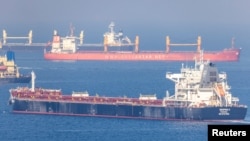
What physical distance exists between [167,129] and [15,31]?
14221 cm

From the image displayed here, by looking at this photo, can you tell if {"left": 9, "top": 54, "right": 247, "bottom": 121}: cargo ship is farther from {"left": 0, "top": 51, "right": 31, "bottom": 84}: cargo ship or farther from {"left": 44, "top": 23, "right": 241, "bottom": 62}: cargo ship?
{"left": 44, "top": 23, "right": 241, "bottom": 62}: cargo ship

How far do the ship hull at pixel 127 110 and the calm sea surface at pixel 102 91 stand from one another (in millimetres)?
723

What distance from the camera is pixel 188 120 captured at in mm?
53906

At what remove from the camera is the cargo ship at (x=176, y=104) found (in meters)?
53.6

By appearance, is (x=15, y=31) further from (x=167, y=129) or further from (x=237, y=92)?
(x=167, y=129)

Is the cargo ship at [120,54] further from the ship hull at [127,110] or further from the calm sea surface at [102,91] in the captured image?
the ship hull at [127,110]

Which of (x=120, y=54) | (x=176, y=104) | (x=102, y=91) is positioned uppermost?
(x=120, y=54)

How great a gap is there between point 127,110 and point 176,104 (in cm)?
262

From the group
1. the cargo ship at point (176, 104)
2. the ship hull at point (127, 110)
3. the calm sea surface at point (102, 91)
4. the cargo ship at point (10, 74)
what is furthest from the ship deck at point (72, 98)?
the cargo ship at point (10, 74)

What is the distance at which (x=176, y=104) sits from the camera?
180 feet

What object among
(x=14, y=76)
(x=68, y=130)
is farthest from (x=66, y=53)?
(x=68, y=130)

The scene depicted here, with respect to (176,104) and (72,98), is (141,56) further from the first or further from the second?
(176,104)

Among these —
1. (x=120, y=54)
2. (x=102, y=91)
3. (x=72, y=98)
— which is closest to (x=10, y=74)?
(x=102, y=91)

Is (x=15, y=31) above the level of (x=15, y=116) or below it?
above
